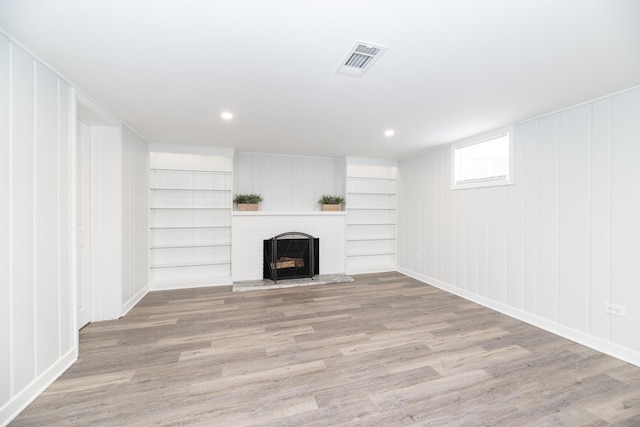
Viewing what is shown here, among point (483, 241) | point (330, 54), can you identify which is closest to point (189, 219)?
point (330, 54)

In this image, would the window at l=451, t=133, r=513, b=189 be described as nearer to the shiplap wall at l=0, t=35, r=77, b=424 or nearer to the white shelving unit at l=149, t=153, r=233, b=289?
the white shelving unit at l=149, t=153, r=233, b=289

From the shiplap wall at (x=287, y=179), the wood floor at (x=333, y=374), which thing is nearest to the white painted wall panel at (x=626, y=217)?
the wood floor at (x=333, y=374)

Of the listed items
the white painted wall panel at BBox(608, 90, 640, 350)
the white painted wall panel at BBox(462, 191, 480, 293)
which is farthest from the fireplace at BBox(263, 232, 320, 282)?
the white painted wall panel at BBox(608, 90, 640, 350)

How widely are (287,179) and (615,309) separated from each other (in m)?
4.66

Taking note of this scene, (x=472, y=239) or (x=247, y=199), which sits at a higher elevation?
(x=247, y=199)

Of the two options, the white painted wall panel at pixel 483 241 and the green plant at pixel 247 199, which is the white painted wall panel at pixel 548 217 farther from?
the green plant at pixel 247 199

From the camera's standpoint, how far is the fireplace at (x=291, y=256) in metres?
4.69

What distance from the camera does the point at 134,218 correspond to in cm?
360

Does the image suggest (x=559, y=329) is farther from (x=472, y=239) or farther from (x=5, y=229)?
(x=5, y=229)

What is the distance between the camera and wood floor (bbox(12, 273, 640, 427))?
5.52 ft

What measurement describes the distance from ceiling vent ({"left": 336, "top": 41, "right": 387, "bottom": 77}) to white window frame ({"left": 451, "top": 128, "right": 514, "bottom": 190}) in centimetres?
241

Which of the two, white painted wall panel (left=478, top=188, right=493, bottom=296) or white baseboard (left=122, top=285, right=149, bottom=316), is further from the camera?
white painted wall panel (left=478, top=188, right=493, bottom=296)

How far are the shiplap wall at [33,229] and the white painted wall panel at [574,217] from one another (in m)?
4.60

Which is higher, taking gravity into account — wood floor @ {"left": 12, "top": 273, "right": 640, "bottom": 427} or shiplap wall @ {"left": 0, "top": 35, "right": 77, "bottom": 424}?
shiplap wall @ {"left": 0, "top": 35, "right": 77, "bottom": 424}
